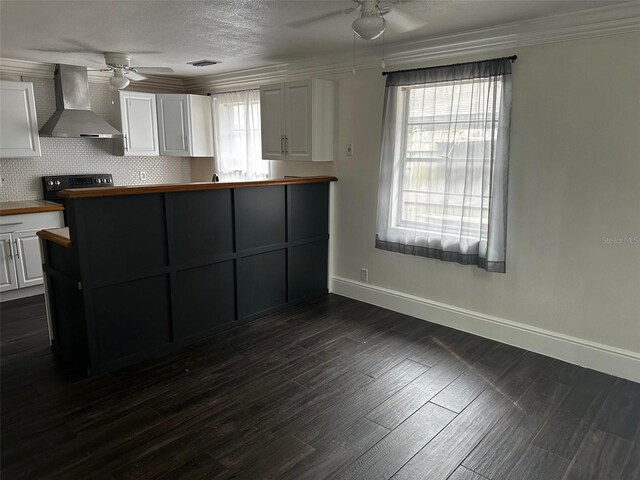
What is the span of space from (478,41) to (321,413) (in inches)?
113

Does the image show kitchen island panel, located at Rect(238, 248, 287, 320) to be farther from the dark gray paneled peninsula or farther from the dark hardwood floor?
the dark hardwood floor

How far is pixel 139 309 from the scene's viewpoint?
313 centimetres

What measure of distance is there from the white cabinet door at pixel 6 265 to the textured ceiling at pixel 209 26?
1.76m

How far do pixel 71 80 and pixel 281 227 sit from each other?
9.63ft

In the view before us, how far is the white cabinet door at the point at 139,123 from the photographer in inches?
204

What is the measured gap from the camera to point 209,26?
10.5ft

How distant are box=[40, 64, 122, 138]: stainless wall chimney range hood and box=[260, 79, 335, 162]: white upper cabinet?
74.2 inches

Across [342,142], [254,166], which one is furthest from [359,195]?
[254,166]

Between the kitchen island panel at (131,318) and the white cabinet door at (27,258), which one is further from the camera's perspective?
the white cabinet door at (27,258)

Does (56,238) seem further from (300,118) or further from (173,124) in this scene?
(173,124)

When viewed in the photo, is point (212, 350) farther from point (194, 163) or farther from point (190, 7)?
point (194, 163)

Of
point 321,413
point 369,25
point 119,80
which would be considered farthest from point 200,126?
point 321,413

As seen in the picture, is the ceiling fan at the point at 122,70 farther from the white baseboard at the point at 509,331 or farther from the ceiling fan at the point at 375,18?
the white baseboard at the point at 509,331

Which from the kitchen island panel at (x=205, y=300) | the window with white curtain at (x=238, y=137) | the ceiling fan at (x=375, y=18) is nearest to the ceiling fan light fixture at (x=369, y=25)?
the ceiling fan at (x=375, y=18)
